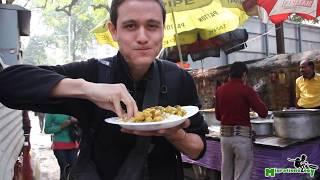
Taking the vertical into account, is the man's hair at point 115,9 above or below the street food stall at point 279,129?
above

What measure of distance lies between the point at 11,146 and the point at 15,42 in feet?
8.90

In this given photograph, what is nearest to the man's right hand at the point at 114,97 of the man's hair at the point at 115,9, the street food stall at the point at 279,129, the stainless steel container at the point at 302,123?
the man's hair at the point at 115,9

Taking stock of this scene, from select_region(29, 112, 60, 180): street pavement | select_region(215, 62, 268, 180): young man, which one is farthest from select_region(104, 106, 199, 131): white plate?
select_region(29, 112, 60, 180): street pavement

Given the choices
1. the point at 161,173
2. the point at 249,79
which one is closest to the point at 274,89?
the point at 249,79

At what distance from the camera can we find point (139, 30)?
1614 millimetres

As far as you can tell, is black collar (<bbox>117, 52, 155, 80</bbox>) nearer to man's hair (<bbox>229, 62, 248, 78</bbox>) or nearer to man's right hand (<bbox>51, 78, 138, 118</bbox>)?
man's right hand (<bbox>51, 78, 138, 118</bbox>)

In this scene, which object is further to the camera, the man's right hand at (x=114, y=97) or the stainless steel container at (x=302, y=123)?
the stainless steel container at (x=302, y=123)

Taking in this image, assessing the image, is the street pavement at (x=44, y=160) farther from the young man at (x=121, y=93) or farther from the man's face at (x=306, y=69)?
the young man at (x=121, y=93)

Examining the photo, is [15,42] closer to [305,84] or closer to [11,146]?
[11,146]

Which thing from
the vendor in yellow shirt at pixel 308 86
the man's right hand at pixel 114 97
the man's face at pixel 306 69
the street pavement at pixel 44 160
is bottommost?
the street pavement at pixel 44 160

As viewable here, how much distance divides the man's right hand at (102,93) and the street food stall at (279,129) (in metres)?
3.72

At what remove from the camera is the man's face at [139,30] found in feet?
5.28

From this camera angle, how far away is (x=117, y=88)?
146 centimetres

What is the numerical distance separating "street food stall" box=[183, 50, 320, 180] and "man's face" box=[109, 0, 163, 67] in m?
3.57
